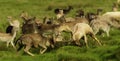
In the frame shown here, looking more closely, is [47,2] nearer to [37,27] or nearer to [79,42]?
[37,27]

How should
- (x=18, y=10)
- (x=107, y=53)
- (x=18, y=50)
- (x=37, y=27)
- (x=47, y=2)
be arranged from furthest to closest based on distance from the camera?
(x=47, y=2), (x=18, y=10), (x=37, y=27), (x=18, y=50), (x=107, y=53)

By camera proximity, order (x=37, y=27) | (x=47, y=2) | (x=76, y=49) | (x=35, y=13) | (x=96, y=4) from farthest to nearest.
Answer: (x=47, y=2) → (x=96, y=4) → (x=35, y=13) → (x=37, y=27) → (x=76, y=49)

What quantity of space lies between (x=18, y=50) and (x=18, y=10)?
16.1 m

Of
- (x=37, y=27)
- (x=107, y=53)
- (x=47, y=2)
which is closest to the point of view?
(x=107, y=53)

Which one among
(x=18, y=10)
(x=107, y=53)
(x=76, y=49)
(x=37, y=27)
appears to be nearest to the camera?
(x=107, y=53)

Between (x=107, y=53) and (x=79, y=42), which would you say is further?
(x=79, y=42)

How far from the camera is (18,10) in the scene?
30.6 meters

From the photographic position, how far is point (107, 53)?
1270 cm

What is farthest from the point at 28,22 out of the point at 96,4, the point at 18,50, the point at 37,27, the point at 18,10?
the point at 96,4

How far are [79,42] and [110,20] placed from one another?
3.34m

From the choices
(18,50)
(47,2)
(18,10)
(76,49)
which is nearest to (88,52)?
(76,49)

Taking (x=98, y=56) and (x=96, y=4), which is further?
(x=96, y=4)

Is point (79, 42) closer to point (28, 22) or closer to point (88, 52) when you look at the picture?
point (88, 52)

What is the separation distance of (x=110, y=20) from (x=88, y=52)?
4340mm
